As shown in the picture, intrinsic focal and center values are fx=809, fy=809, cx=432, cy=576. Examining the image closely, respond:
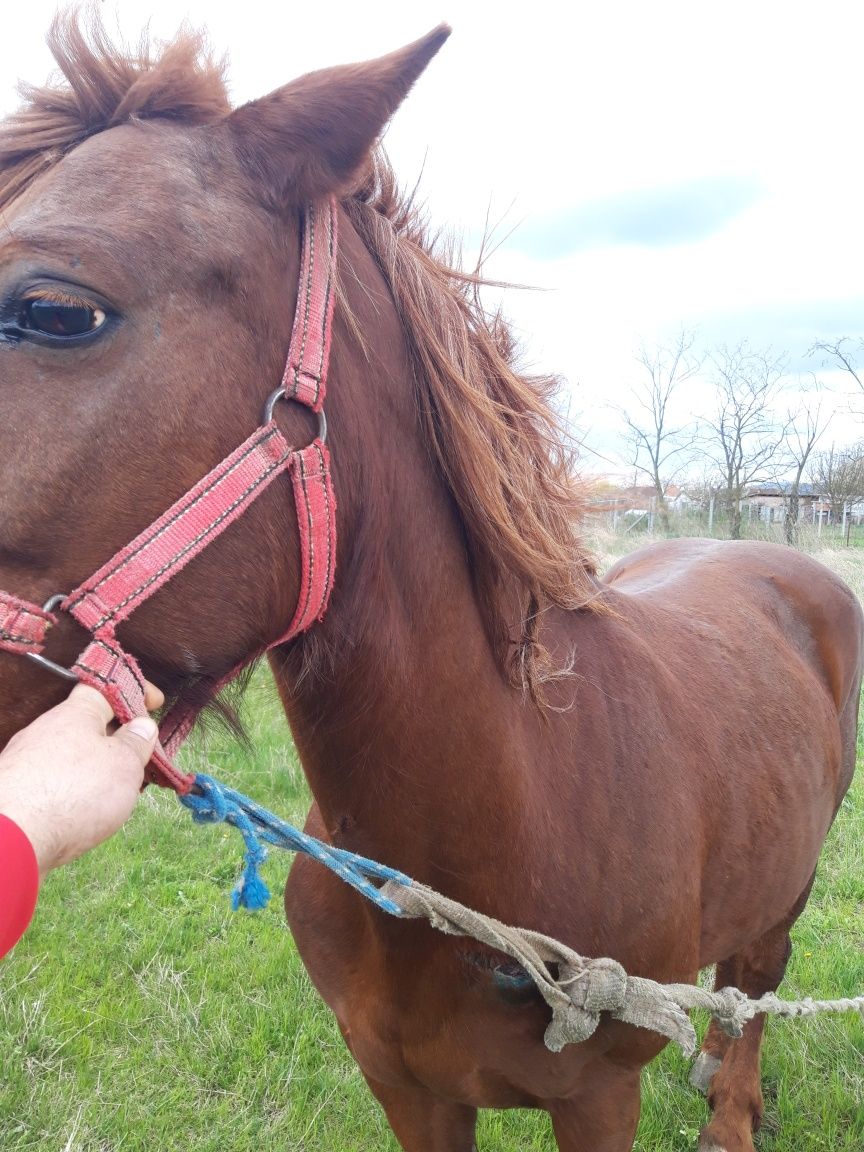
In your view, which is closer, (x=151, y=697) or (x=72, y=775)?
(x=72, y=775)

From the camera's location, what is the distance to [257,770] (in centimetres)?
502

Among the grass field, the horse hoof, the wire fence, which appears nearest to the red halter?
the grass field

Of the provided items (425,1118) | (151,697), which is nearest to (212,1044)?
(425,1118)

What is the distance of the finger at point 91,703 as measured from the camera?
3.42ft

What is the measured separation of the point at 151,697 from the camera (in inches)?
45.5

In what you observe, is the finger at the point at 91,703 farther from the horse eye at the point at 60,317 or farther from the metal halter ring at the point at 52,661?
the horse eye at the point at 60,317

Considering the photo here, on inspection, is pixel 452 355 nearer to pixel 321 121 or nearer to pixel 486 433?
pixel 486 433

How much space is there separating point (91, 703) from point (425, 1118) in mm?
1713

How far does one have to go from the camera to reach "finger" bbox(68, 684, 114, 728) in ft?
3.42

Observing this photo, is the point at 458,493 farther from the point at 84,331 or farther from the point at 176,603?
the point at 84,331

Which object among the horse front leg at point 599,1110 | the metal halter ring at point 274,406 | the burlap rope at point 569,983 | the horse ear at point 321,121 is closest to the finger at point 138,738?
the metal halter ring at point 274,406

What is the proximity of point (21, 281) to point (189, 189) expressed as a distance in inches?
11.6

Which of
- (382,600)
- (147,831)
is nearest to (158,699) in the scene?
(382,600)

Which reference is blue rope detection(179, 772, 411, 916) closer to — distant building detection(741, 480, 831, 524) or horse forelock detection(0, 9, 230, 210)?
horse forelock detection(0, 9, 230, 210)
